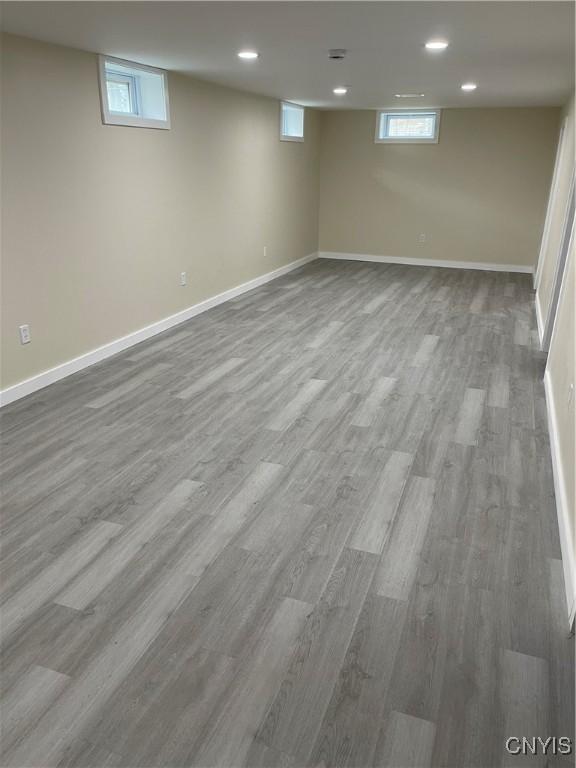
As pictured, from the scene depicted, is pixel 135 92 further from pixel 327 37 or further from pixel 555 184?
pixel 555 184

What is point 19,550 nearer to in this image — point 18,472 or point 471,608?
point 18,472

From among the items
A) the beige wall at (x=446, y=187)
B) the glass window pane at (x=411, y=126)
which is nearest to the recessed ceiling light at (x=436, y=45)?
the beige wall at (x=446, y=187)

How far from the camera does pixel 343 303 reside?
254 inches

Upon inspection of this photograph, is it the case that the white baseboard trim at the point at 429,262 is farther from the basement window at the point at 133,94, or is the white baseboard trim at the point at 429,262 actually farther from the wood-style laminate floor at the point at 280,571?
the basement window at the point at 133,94

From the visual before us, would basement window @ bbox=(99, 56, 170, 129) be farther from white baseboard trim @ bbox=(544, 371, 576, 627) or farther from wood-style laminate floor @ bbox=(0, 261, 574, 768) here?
white baseboard trim @ bbox=(544, 371, 576, 627)

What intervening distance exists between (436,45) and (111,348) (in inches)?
125

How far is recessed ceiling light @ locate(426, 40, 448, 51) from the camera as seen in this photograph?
3.31m

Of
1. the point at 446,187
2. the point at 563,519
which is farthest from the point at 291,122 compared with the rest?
the point at 563,519

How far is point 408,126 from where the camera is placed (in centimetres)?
835

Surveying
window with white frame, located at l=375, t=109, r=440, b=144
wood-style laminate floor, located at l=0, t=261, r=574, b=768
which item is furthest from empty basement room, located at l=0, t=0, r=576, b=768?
window with white frame, located at l=375, t=109, r=440, b=144

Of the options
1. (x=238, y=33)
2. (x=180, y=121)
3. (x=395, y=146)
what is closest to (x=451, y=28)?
(x=238, y=33)

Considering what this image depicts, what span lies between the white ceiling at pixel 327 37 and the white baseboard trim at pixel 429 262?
3.40m

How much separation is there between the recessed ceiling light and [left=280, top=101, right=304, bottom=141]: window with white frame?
12.9 ft

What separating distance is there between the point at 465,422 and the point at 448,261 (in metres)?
5.77
